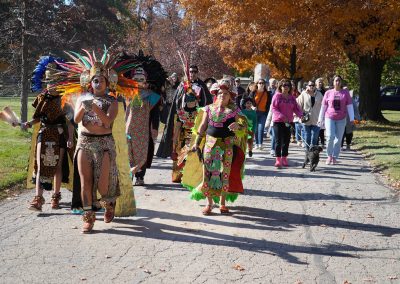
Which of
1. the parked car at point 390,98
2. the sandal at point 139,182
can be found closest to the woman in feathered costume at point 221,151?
the sandal at point 139,182

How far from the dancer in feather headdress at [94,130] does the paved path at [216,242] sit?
43cm

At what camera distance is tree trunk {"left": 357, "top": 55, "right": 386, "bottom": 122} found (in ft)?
83.8

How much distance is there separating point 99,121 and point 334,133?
292 inches

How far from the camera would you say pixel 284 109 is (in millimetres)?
12078

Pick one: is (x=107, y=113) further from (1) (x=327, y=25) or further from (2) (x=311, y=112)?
(1) (x=327, y=25)

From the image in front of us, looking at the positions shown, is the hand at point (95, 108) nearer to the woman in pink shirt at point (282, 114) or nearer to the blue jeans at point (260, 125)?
the woman in pink shirt at point (282, 114)

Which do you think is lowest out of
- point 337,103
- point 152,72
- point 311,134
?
point 311,134

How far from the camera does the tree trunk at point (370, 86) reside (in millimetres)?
25531

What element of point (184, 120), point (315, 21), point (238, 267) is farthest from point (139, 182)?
point (315, 21)

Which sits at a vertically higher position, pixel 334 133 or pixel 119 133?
pixel 119 133

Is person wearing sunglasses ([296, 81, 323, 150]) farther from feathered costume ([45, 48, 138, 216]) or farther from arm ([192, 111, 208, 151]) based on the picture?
feathered costume ([45, 48, 138, 216])

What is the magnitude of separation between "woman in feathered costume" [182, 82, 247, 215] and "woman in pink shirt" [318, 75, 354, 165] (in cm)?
502

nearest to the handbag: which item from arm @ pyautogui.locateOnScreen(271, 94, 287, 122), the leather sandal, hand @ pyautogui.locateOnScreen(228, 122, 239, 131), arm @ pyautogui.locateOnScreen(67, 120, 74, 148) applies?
arm @ pyautogui.locateOnScreen(271, 94, 287, 122)

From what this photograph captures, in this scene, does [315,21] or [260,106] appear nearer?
[260,106]
